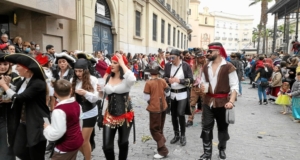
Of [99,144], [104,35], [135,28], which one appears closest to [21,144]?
[99,144]

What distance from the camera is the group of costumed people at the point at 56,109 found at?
266cm

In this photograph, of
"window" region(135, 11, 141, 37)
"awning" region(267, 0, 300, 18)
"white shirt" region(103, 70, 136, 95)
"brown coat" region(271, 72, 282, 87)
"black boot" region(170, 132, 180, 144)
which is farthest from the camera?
"window" region(135, 11, 141, 37)

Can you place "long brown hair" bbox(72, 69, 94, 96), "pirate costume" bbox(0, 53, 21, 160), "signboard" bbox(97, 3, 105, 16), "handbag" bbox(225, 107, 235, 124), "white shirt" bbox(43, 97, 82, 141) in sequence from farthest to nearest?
1. "signboard" bbox(97, 3, 105, 16)
2. "handbag" bbox(225, 107, 235, 124)
3. "long brown hair" bbox(72, 69, 94, 96)
4. "pirate costume" bbox(0, 53, 21, 160)
5. "white shirt" bbox(43, 97, 82, 141)

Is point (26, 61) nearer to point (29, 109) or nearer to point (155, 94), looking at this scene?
point (29, 109)

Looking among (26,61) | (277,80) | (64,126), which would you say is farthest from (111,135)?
(277,80)

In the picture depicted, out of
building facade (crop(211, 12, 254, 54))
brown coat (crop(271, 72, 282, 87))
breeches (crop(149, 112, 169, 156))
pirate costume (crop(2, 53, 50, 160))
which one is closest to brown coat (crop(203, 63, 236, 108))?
breeches (crop(149, 112, 169, 156))

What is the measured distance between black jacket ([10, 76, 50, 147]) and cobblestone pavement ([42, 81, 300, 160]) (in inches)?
59.3

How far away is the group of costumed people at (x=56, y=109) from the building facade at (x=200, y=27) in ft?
213

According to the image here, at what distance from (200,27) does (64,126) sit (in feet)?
265

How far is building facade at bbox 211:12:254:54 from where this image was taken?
103938 millimetres

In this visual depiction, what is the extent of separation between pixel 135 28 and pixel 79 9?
831 cm

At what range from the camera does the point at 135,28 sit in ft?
66.3

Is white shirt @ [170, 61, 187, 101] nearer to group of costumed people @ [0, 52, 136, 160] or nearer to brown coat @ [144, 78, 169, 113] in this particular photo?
brown coat @ [144, 78, 169, 113]

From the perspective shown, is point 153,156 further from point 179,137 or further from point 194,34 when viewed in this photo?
point 194,34
